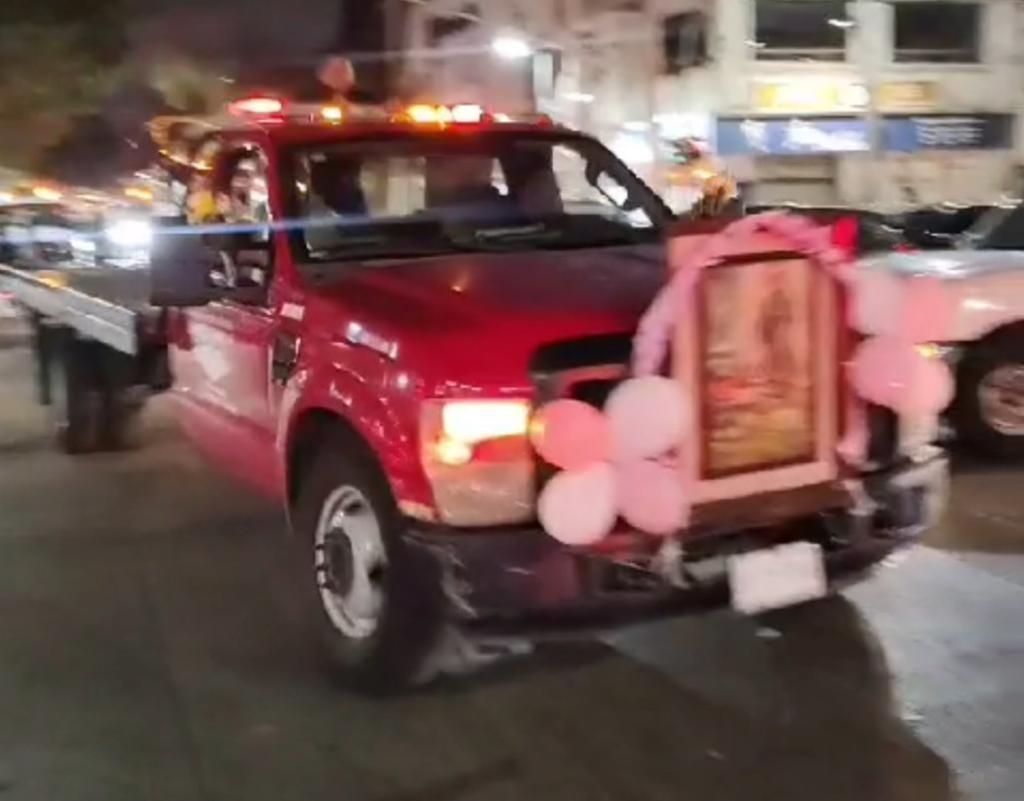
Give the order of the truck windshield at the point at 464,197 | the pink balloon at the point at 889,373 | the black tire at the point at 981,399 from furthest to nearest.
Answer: the black tire at the point at 981,399 → the truck windshield at the point at 464,197 → the pink balloon at the point at 889,373

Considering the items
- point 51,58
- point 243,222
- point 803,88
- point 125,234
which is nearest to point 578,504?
point 243,222

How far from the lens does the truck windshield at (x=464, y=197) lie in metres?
6.71

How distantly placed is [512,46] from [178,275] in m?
21.8

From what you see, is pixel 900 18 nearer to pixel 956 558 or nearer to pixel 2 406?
pixel 2 406

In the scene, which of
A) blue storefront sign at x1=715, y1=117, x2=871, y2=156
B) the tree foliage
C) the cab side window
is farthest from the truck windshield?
the tree foliage

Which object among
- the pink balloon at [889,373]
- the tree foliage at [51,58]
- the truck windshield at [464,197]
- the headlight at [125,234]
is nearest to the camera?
the pink balloon at [889,373]

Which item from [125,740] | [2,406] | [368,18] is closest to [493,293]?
[125,740]

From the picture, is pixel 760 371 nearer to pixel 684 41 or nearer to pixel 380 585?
pixel 380 585

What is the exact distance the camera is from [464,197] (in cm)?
714

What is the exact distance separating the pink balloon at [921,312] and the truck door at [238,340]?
2.38 metres

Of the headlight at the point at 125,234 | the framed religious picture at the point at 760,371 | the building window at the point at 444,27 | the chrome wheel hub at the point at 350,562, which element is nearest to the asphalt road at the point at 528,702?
the chrome wheel hub at the point at 350,562

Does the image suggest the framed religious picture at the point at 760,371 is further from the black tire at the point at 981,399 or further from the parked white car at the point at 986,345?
the black tire at the point at 981,399

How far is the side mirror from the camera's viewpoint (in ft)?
21.0

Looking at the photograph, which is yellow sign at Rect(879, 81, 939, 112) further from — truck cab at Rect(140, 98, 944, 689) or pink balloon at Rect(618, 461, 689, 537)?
pink balloon at Rect(618, 461, 689, 537)
